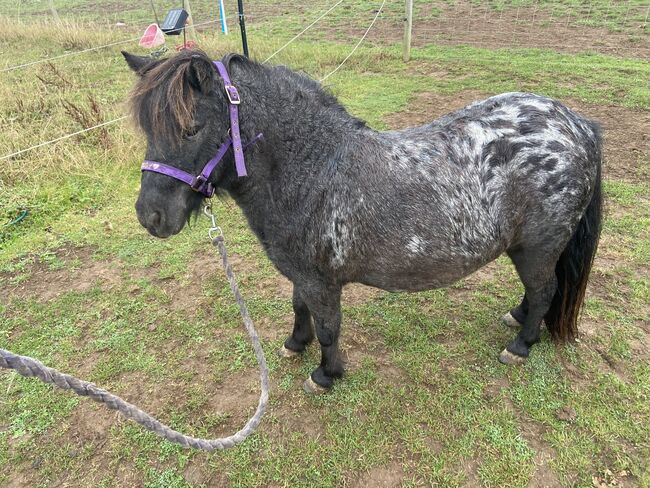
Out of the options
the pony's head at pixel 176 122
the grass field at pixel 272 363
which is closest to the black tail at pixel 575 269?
the grass field at pixel 272 363

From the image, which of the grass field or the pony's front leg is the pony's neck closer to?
the pony's front leg

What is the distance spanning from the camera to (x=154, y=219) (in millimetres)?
2105

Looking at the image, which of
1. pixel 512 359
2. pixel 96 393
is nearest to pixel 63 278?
pixel 96 393

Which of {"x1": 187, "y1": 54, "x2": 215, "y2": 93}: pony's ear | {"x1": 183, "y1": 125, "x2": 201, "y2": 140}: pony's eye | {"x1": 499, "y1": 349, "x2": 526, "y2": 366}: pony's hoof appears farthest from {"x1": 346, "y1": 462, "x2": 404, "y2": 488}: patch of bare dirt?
{"x1": 187, "y1": 54, "x2": 215, "y2": 93}: pony's ear

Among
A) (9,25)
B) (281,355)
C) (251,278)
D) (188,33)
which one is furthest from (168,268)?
(9,25)

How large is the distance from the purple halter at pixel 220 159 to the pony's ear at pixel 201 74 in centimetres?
7

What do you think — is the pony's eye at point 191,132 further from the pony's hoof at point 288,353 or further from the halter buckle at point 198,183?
the pony's hoof at point 288,353

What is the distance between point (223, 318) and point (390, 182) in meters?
2.14

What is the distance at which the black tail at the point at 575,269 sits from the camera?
9.27 feet

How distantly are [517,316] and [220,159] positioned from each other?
2.78m

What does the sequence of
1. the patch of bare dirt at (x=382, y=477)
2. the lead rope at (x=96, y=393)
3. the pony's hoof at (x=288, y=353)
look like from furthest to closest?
the pony's hoof at (x=288, y=353) < the patch of bare dirt at (x=382, y=477) < the lead rope at (x=96, y=393)

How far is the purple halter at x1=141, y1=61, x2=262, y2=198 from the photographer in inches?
78.4

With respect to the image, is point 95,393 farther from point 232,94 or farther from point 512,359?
point 512,359

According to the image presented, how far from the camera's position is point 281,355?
3.32m
